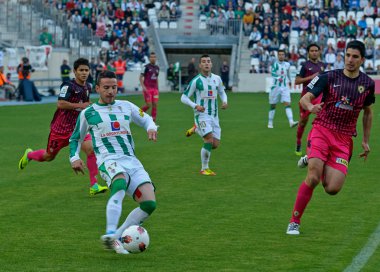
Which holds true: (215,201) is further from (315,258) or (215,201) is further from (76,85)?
(315,258)

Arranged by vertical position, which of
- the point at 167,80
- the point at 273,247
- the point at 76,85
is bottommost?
the point at 167,80

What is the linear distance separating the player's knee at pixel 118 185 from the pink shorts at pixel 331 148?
2.21m

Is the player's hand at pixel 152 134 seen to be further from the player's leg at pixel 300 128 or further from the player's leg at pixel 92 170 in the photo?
the player's leg at pixel 300 128

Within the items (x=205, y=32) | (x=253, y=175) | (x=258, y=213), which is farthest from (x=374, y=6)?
(x=258, y=213)

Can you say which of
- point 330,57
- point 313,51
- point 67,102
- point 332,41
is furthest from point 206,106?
point 332,41

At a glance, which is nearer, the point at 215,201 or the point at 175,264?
the point at 175,264

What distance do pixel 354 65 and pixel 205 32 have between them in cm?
4323

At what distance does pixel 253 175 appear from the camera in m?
15.9

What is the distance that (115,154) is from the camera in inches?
373

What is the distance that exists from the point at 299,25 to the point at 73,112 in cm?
3963

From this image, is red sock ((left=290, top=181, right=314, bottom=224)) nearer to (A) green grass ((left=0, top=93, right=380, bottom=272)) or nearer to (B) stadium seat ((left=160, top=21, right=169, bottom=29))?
(A) green grass ((left=0, top=93, right=380, bottom=272))

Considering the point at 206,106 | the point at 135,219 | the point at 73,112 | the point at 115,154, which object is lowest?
the point at 135,219

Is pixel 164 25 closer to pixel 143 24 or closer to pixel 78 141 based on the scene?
pixel 143 24

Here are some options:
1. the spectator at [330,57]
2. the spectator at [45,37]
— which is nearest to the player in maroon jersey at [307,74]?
the spectator at [45,37]
